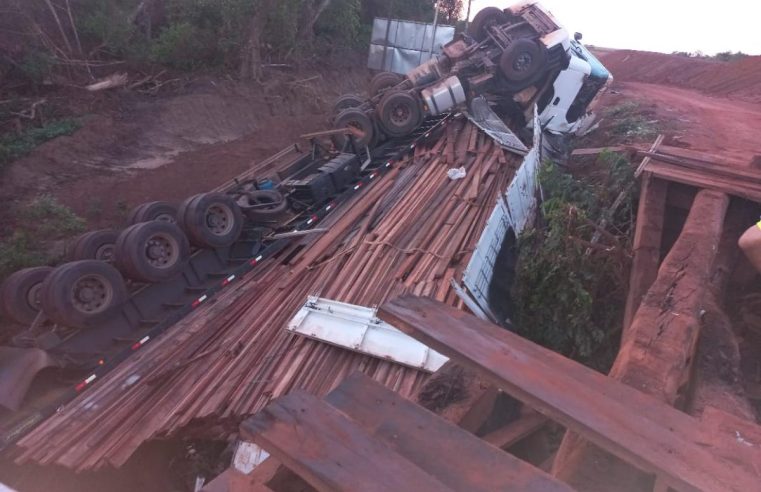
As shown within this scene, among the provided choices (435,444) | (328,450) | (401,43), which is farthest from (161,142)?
(435,444)

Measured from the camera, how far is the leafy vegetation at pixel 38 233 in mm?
7641

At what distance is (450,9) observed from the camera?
927 inches

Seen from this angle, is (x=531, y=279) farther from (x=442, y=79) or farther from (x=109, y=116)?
(x=109, y=116)

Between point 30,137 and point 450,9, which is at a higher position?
point 450,9

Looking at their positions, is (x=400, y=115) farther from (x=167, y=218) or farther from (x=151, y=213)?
(x=151, y=213)

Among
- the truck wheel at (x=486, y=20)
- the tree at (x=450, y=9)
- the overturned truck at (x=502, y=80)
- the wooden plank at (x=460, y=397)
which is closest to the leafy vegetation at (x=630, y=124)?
the overturned truck at (x=502, y=80)

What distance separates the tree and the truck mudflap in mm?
22472

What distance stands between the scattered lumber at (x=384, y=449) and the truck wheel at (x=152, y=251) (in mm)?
4786

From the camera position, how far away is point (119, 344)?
6.00 m

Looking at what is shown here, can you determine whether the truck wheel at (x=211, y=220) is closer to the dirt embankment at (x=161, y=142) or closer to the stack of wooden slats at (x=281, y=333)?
the stack of wooden slats at (x=281, y=333)

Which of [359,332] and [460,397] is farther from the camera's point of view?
[359,332]

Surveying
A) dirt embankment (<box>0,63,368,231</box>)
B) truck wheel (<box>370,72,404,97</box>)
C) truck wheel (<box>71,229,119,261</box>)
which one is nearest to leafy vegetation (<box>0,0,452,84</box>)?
dirt embankment (<box>0,63,368,231</box>)

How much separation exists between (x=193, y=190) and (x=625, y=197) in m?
8.70

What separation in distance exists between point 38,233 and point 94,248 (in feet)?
9.96
